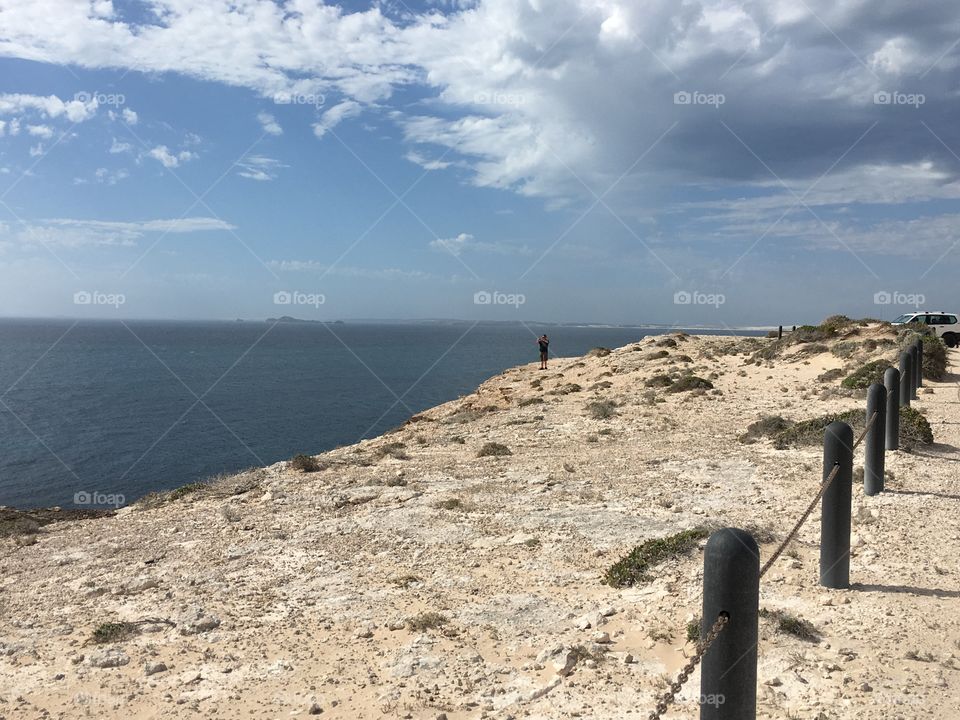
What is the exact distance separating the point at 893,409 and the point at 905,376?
18.0ft

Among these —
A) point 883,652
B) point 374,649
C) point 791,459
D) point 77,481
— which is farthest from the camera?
point 77,481

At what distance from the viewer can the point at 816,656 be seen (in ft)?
17.8

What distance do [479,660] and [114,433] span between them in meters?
44.9

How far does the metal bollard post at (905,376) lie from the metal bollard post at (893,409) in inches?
185

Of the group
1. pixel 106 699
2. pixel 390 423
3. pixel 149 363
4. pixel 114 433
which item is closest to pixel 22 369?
pixel 149 363

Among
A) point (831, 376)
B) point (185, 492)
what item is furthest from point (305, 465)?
point (831, 376)

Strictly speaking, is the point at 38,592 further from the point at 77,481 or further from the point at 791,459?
the point at 77,481

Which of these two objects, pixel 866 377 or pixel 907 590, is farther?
pixel 866 377

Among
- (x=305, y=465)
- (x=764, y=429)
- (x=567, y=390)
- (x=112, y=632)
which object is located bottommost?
(x=112, y=632)

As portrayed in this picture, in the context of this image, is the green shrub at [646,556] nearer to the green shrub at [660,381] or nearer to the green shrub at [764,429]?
the green shrub at [764,429]

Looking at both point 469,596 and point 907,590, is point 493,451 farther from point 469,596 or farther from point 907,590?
point 907,590

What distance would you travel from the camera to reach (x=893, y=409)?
436 inches

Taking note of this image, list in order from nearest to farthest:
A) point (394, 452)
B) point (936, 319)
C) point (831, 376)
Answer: point (394, 452) < point (831, 376) < point (936, 319)

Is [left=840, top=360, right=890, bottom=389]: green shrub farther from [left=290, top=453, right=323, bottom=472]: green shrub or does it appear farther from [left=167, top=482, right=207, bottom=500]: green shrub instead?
[left=167, top=482, right=207, bottom=500]: green shrub
